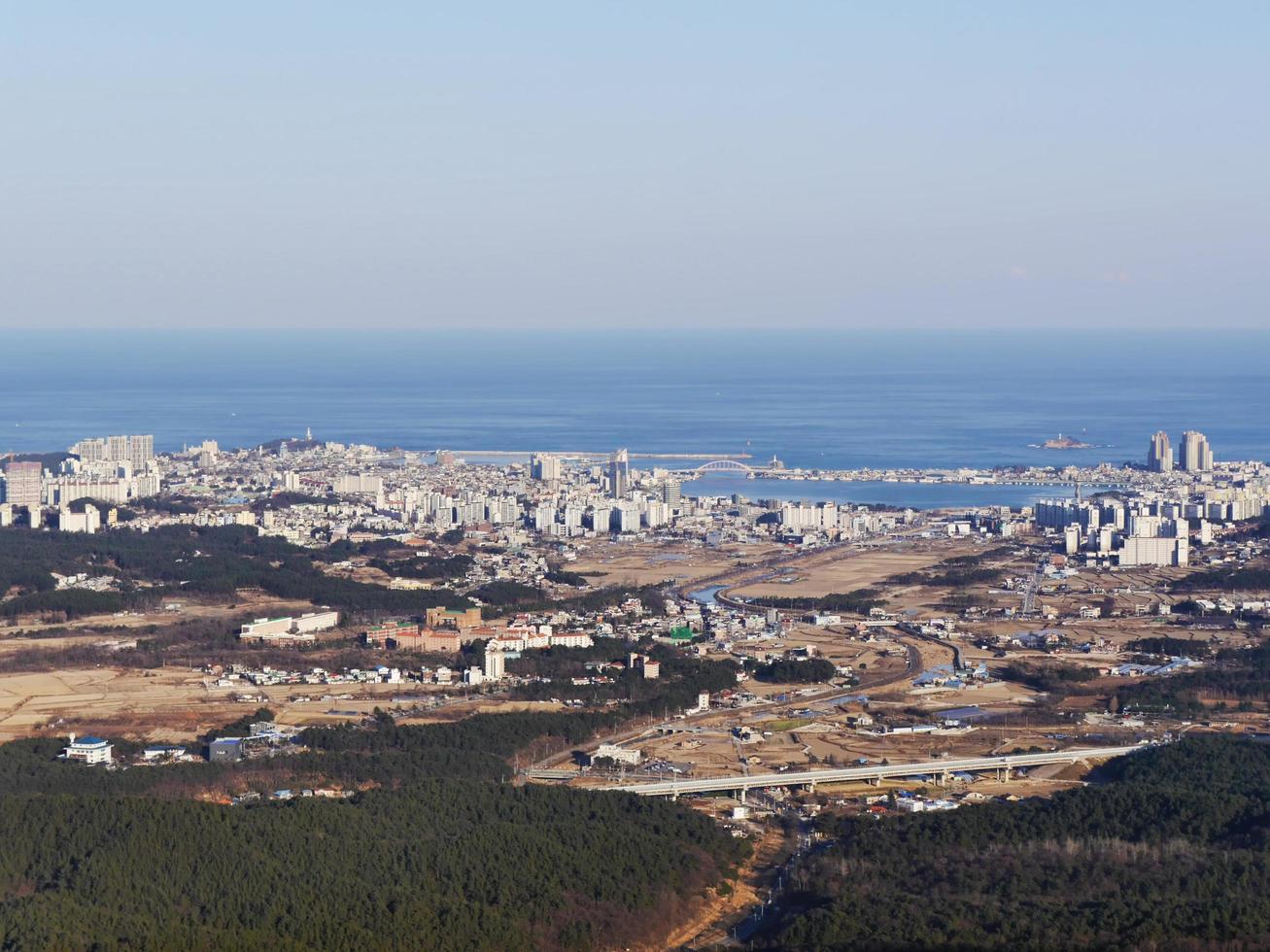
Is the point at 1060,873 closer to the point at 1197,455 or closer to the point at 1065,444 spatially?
the point at 1197,455

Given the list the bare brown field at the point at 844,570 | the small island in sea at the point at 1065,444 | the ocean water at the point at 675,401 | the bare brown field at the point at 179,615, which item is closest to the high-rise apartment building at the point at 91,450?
the ocean water at the point at 675,401

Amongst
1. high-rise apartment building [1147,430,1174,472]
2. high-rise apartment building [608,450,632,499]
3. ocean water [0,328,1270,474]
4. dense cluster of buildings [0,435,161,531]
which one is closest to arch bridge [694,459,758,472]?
ocean water [0,328,1270,474]

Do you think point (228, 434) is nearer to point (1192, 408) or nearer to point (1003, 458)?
point (1003, 458)

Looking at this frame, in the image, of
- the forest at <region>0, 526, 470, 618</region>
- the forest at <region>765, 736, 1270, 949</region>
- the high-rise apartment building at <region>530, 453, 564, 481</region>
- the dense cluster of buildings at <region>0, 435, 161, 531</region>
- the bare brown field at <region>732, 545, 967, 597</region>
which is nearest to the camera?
the forest at <region>765, 736, 1270, 949</region>

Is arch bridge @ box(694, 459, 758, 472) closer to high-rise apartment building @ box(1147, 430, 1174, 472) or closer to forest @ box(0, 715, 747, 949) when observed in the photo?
high-rise apartment building @ box(1147, 430, 1174, 472)

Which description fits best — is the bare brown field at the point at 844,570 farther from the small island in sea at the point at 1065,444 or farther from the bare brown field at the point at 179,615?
the small island in sea at the point at 1065,444
